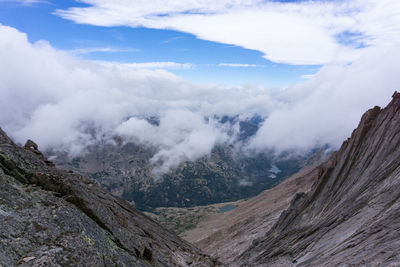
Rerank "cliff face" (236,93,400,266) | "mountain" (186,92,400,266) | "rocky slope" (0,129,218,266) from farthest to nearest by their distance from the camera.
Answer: "cliff face" (236,93,400,266)
"mountain" (186,92,400,266)
"rocky slope" (0,129,218,266)

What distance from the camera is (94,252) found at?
24906mm

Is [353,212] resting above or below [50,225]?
below

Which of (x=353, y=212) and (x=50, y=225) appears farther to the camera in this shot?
(x=353, y=212)

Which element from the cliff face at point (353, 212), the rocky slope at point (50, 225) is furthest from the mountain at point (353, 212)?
the rocky slope at point (50, 225)

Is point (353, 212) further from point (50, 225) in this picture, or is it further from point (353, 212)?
point (50, 225)

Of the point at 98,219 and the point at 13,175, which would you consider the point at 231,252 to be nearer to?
the point at 98,219

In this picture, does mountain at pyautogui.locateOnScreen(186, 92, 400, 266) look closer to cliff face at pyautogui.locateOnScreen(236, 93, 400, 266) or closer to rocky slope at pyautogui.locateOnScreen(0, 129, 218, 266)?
cliff face at pyautogui.locateOnScreen(236, 93, 400, 266)

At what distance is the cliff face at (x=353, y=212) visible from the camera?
35.2m

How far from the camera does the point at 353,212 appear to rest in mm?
47906

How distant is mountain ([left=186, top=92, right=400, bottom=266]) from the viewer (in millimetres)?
35000

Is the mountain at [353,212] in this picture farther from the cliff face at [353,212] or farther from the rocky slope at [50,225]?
the rocky slope at [50,225]

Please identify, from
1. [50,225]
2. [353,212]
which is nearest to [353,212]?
[353,212]

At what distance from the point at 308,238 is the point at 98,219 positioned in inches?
1823

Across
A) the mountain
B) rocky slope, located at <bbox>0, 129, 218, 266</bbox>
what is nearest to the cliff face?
the mountain
